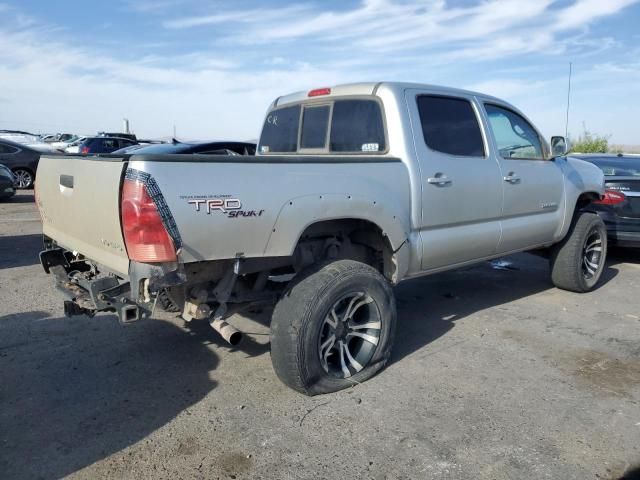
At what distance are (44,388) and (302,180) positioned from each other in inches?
86.4

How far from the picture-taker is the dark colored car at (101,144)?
1988cm

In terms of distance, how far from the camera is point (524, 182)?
5.01 metres

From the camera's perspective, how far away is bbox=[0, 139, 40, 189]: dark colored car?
51.3 ft

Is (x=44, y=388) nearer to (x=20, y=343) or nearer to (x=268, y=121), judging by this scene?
(x=20, y=343)

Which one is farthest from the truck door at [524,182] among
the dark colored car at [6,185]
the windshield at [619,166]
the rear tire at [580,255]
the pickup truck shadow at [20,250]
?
the dark colored car at [6,185]

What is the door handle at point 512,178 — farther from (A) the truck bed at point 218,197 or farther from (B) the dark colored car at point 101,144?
(B) the dark colored car at point 101,144

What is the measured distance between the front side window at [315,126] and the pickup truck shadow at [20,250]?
4.31m

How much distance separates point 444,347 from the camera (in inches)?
174

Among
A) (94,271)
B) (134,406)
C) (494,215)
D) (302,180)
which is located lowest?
(134,406)

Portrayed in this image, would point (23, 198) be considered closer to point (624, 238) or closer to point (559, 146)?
point (559, 146)

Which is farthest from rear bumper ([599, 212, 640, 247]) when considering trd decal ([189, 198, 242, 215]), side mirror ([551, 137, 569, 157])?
trd decal ([189, 198, 242, 215])

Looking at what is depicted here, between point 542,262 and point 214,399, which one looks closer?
point 214,399

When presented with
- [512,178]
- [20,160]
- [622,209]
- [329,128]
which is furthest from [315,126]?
[20,160]

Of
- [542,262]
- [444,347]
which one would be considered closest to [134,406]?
[444,347]
